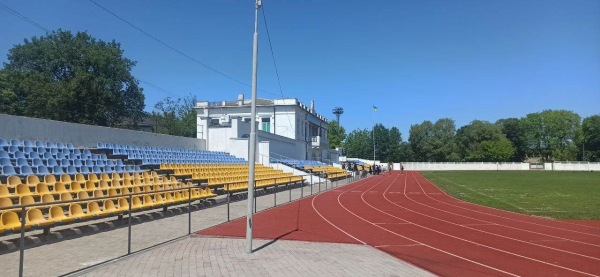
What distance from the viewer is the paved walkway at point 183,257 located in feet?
23.4

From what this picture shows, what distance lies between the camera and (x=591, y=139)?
10606 cm

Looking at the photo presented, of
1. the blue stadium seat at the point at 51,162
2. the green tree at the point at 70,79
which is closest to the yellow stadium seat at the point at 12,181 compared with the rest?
the blue stadium seat at the point at 51,162

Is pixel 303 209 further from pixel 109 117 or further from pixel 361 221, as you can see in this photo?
pixel 109 117

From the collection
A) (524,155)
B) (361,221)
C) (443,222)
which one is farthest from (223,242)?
(524,155)

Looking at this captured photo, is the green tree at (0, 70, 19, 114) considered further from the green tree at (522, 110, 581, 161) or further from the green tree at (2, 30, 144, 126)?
the green tree at (522, 110, 581, 161)

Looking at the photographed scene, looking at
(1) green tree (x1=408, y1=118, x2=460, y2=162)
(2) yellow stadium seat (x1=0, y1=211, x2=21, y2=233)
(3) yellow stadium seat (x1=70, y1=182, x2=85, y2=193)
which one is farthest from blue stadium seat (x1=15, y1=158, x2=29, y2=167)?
(1) green tree (x1=408, y1=118, x2=460, y2=162)

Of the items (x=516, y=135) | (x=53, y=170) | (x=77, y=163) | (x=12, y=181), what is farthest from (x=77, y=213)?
(x=516, y=135)

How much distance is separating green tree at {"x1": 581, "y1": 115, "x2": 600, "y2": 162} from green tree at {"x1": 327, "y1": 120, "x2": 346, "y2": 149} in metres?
60.4

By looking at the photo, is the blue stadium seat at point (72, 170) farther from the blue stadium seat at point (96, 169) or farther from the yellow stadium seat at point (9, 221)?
the yellow stadium seat at point (9, 221)

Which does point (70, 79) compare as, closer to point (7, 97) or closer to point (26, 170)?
point (7, 97)

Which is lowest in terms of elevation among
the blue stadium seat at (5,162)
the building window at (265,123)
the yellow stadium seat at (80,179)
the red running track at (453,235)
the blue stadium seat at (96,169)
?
the red running track at (453,235)

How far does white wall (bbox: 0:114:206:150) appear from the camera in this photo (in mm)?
16444

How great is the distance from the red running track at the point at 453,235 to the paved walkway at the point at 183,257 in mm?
931

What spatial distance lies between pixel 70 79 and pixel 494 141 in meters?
96.9
